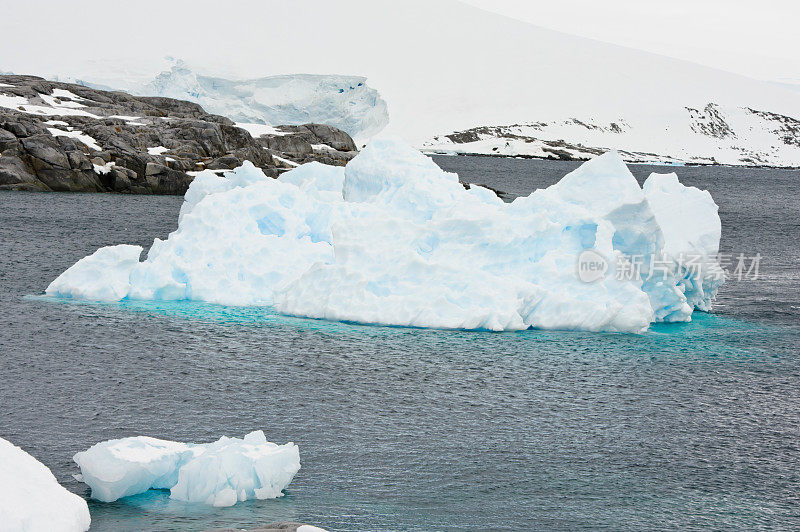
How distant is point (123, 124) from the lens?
5506cm

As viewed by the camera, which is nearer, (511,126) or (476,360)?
(476,360)

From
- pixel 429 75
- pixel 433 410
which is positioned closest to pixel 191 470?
pixel 433 410

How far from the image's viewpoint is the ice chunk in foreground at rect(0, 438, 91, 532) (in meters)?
7.70

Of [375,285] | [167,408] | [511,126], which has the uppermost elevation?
[511,126]

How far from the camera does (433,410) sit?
13516 mm

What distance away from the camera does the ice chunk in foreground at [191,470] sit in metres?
9.67

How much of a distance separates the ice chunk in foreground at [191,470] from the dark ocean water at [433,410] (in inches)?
7.7

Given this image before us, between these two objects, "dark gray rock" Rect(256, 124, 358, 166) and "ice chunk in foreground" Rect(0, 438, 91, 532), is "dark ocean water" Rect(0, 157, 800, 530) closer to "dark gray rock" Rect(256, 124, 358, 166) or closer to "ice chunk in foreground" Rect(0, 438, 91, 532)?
"ice chunk in foreground" Rect(0, 438, 91, 532)

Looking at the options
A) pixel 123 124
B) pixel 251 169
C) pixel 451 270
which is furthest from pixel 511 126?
pixel 451 270

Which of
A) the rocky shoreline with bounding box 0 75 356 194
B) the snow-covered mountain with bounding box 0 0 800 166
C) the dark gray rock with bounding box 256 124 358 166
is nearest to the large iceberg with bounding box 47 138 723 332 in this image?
the rocky shoreline with bounding box 0 75 356 194

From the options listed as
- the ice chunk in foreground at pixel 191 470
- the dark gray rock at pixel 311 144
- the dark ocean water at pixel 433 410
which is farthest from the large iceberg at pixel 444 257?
the dark gray rock at pixel 311 144

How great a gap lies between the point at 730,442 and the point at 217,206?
14453 millimetres

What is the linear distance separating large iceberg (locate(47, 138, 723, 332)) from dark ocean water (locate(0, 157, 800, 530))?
0.68 meters

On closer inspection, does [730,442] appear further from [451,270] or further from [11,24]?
[11,24]
